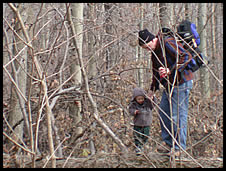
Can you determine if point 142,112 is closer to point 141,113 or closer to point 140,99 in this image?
point 141,113

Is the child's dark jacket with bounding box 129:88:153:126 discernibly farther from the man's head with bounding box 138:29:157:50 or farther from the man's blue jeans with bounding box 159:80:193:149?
the man's head with bounding box 138:29:157:50

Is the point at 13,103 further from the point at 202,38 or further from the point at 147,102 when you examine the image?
the point at 202,38

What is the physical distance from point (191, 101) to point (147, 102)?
2.65 metres

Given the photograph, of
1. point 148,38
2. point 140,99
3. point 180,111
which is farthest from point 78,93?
point 180,111

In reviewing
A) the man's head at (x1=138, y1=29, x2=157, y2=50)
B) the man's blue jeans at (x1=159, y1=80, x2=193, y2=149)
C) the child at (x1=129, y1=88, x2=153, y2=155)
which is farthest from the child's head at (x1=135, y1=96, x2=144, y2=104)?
the man's head at (x1=138, y1=29, x2=157, y2=50)

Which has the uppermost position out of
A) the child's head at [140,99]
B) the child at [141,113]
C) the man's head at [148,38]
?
the man's head at [148,38]

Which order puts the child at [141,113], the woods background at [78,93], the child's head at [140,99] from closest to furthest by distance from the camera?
1. the woods background at [78,93]
2. the child at [141,113]
3. the child's head at [140,99]

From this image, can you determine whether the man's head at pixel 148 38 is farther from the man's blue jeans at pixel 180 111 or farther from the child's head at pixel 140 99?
the child's head at pixel 140 99

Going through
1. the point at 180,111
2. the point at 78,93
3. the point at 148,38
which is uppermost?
the point at 148,38

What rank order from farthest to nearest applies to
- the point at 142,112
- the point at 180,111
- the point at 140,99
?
the point at 140,99, the point at 142,112, the point at 180,111

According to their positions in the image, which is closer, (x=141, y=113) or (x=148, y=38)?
(x=148, y=38)

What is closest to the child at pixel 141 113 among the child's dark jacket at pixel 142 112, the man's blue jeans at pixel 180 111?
the child's dark jacket at pixel 142 112

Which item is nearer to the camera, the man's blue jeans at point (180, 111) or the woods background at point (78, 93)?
the woods background at point (78, 93)

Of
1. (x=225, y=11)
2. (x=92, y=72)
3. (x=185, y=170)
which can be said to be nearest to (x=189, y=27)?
(x=225, y=11)
